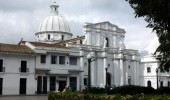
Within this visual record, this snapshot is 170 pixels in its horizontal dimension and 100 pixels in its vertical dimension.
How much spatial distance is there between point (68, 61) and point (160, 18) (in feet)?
113

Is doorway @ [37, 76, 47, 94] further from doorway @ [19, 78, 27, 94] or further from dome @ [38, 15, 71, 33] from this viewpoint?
dome @ [38, 15, 71, 33]

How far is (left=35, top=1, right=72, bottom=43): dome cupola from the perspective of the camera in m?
79.8

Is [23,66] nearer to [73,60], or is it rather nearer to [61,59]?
[61,59]

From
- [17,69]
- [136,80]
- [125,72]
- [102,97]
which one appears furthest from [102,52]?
[102,97]

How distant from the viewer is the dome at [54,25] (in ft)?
264

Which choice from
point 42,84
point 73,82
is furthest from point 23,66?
point 73,82

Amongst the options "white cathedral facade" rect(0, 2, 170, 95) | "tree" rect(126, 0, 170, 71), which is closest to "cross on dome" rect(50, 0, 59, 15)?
"white cathedral facade" rect(0, 2, 170, 95)

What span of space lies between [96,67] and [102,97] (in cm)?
5226

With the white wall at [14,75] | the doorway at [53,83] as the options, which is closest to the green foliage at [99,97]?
the white wall at [14,75]

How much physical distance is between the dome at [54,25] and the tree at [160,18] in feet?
173

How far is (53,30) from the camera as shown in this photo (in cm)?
7994

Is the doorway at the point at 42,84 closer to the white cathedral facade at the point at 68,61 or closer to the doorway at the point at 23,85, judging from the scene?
the white cathedral facade at the point at 68,61

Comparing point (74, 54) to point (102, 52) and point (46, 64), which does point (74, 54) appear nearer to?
point (46, 64)

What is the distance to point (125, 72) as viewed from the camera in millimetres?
75625
